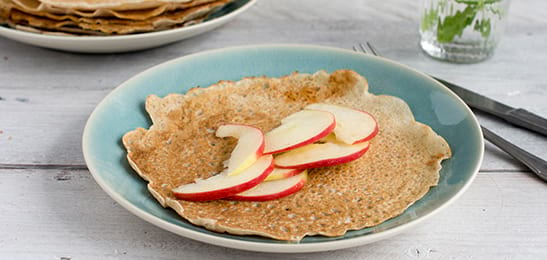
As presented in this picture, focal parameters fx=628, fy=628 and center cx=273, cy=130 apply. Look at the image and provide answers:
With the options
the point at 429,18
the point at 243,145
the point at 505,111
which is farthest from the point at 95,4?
the point at 505,111

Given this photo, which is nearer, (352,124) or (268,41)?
(352,124)

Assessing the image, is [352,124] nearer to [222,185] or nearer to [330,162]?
[330,162]

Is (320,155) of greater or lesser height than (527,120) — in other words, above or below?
above

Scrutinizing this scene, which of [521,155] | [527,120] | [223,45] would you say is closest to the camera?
[521,155]

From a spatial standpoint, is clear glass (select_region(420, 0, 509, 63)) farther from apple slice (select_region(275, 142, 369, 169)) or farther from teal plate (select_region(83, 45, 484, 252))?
apple slice (select_region(275, 142, 369, 169))

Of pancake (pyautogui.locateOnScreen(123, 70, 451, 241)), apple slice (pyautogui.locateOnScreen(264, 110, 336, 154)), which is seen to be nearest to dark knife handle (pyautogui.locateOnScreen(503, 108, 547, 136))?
pancake (pyautogui.locateOnScreen(123, 70, 451, 241))
